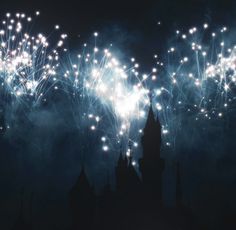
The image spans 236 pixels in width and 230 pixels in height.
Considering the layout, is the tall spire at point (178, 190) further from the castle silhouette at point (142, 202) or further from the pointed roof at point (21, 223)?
the pointed roof at point (21, 223)

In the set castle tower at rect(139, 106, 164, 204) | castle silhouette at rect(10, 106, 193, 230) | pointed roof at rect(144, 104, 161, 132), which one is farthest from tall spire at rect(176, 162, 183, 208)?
pointed roof at rect(144, 104, 161, 132)

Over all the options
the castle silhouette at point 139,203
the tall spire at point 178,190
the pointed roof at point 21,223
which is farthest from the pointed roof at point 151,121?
the pointed roof at point 21,223

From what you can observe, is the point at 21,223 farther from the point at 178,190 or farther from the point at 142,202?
the point at 178,190

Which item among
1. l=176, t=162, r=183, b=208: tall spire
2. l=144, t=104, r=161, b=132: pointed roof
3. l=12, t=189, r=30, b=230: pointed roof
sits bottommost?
l=12, t=189, r=30, b=230: pointed roof

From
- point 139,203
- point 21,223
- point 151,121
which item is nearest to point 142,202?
point 139,203

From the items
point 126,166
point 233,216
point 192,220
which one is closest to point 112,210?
point 126,166

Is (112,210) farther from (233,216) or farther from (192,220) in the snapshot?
(233,216)

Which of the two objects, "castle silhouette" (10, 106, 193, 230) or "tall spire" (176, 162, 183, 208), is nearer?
"castle silhouette" (10, 106, 193, 230)

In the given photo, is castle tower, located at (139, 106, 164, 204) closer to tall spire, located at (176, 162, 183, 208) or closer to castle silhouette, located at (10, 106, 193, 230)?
castle silhouette, located at (10, 106, 193, 230)
